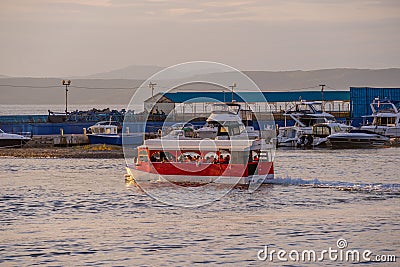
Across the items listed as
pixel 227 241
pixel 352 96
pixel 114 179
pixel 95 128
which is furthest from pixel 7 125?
pixel 227 241

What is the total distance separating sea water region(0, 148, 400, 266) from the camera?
23.2 metres

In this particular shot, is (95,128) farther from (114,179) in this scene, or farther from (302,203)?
(302,203)

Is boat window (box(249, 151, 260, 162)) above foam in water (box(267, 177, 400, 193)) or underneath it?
above

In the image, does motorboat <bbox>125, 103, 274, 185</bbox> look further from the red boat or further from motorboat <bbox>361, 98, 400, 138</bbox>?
motorboat <bbox>361, 98, 400, 138</bbox>

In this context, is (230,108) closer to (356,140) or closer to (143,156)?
(356,140)

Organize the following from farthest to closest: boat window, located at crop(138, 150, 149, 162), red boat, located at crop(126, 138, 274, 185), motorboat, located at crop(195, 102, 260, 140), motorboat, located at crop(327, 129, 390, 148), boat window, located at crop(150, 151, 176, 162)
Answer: motorboat, located at crop(327, 129, 390, 148) → motorboat, located at crop(195, 102, 260, 140) → boat window, located at crop(138, 150, 149, 162) → boat window, located at crop(150, 151, 176, 162) → red boat, located at crop(126, 138, 274, 185)

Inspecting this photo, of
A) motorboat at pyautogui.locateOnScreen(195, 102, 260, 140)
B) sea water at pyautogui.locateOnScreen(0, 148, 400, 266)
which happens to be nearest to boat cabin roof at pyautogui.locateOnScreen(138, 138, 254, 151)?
sea water at pyautogui.locateOnScreen(0, 148, 400, 266)

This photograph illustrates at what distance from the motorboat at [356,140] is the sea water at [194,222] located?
22811 mm

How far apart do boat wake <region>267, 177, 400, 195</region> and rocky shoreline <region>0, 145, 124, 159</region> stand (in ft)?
74.1

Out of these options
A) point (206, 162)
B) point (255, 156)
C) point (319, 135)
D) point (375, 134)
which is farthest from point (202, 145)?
point (319, 135)

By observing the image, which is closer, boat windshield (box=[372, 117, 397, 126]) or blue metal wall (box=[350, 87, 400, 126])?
boat windshield (box=[372, 117, 397, 126])

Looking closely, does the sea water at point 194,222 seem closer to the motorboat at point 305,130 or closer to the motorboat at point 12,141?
the motorboat at point 12,141

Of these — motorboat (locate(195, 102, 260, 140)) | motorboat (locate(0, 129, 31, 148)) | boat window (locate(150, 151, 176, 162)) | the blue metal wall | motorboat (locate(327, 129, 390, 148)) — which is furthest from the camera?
the blue metal wall

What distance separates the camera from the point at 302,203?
32625 mm
